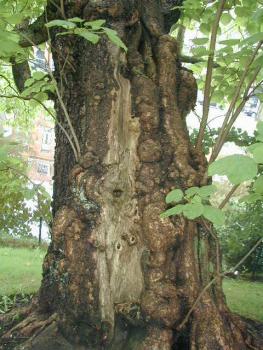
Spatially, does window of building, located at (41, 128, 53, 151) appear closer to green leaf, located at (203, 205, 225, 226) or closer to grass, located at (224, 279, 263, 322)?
grass, located at (224, 279, 263, 322)

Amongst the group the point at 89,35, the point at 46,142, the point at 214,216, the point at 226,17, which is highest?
the point at 46,142

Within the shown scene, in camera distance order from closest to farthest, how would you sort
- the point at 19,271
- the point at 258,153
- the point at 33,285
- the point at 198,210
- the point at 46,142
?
1. the point at 258,153
2. the point at 198,210
3. the point at 33,285
4. the point at 19,271
5. the point at 46,142

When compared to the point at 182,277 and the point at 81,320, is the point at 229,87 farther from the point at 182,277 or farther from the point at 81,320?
the point at 81,320

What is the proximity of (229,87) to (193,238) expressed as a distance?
1690mm

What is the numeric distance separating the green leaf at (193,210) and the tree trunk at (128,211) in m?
0.95

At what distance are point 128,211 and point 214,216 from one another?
1.13 metres

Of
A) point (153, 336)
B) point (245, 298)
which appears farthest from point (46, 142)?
point (153, 336)

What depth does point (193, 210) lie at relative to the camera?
6.34 ft

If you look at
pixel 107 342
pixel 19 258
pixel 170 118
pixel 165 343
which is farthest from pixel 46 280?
pixel 19 258

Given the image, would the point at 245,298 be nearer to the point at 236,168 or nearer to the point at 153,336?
the point at 153,336

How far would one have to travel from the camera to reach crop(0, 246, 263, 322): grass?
4.68 meters

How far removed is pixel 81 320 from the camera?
2.88 metres

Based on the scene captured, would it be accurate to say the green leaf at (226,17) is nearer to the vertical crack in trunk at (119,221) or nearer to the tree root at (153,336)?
the vertical crack in trunk at (119,221)

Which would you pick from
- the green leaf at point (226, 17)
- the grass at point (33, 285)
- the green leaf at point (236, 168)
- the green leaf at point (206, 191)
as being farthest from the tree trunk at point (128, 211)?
the grass at point (33, 285)
